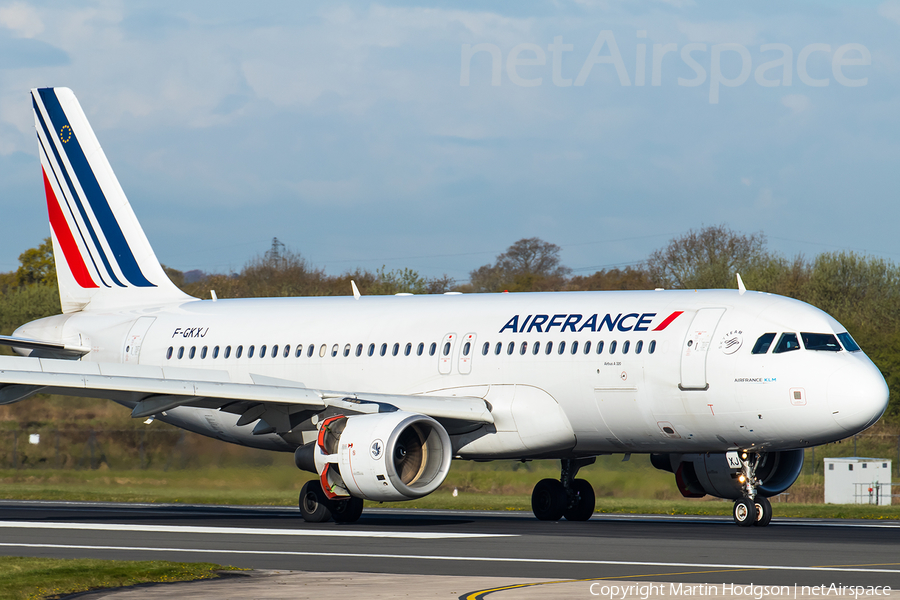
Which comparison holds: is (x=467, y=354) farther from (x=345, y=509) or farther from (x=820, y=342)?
(x=820, y=342)

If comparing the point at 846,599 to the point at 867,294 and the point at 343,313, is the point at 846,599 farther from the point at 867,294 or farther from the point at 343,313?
the point at 867,294

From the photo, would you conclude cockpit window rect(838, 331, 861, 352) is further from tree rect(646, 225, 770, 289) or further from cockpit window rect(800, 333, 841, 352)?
tree rect(646, 225, 770, 289)

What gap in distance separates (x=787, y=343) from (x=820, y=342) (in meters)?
0.57

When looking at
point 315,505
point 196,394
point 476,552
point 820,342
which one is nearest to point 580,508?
point 315,505

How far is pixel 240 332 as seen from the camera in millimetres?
29766

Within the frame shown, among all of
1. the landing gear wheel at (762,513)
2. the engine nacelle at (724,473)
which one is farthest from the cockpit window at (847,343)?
the landing gear wheel at (762,513)

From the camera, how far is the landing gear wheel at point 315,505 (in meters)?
24.9

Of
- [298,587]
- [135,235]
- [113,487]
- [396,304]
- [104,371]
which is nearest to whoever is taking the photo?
[298,587]

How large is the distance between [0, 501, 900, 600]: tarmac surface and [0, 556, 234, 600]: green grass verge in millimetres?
719

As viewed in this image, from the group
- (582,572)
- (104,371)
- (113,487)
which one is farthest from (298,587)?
(113,487)

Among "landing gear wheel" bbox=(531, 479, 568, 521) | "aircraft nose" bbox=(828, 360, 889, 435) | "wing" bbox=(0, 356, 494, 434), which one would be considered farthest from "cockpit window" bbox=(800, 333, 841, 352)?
"landing gear wheel" bbox=(531, 479, 568, 521)

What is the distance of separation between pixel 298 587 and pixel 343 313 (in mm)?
15634

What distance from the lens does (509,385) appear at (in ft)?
82.2

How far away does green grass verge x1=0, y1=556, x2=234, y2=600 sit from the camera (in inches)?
548
